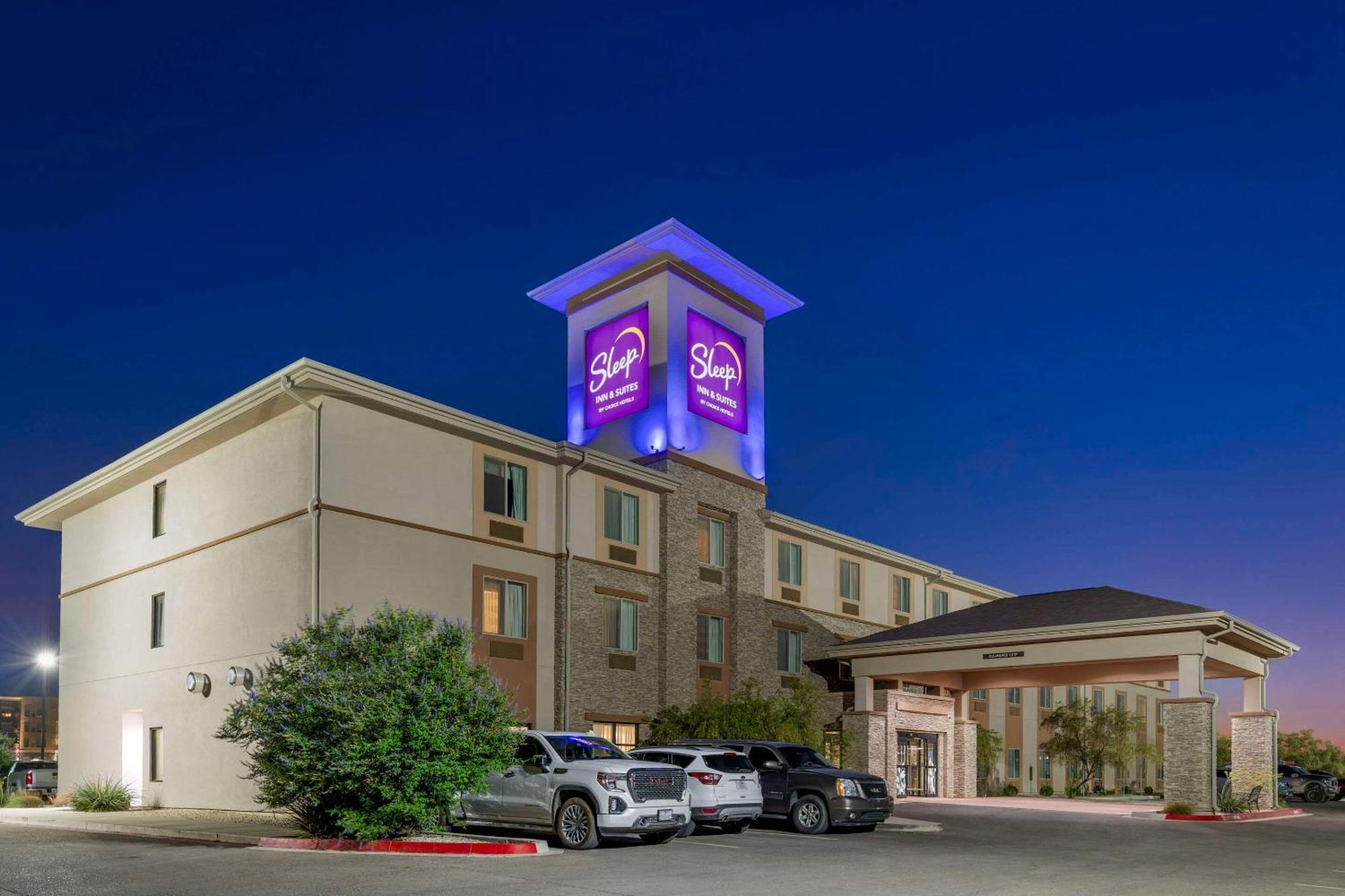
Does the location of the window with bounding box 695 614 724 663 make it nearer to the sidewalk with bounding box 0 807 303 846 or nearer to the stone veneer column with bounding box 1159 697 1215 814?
the stone veneer column with bounding box 1159 697 1215 814

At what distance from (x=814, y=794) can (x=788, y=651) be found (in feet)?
57.3

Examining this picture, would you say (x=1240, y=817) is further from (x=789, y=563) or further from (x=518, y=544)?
(x=518, y=544)

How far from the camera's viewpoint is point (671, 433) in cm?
3588

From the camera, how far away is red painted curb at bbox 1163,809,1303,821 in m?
29.4

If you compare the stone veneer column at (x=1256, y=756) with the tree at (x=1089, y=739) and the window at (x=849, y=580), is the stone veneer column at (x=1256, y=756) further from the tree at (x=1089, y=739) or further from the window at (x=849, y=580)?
the tree at (x=1089, y=739)

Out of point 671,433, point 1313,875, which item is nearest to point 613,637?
point 671,433

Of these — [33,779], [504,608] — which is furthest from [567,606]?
[33,779]

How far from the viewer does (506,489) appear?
30.1 meters

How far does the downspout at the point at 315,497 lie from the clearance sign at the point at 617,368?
12831 mm

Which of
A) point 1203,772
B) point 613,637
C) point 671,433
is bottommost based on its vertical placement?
point 1203,772

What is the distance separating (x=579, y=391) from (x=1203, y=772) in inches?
851

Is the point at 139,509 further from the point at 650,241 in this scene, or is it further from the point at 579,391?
the point at 650,241

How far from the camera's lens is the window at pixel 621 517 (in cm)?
3269

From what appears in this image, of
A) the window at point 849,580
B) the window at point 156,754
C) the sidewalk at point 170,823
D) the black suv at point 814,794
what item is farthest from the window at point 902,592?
the sidewalk at point 170,823
